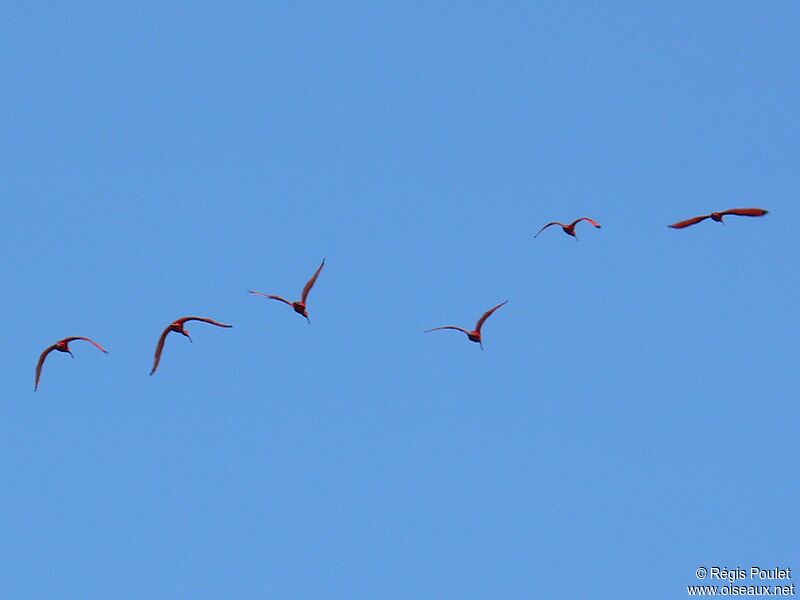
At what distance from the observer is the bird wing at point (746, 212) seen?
285 feet

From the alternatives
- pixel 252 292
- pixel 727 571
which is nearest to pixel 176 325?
pixel 252 292

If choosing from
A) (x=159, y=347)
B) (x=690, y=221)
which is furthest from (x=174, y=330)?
(x=690, y=221)

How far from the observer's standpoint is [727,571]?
347ft

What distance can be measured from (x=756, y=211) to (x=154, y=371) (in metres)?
23.7

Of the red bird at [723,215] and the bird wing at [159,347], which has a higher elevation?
the red bird at [723,215]

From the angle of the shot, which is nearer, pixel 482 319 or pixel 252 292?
pixel 252 292

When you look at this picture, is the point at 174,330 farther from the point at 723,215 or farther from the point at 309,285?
the point at 723,215

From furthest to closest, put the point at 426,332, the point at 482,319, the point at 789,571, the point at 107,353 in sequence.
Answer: the point at 789,571 → the point at 482,319 → the point at 426,332 → the point at 107,353

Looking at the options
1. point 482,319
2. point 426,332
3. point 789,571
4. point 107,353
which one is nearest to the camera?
point 107,353

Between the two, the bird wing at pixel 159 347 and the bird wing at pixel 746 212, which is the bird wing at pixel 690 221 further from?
the bird wing at pixel 159 347

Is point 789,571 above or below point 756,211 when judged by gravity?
below

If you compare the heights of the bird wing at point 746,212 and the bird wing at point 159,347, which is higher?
the bird wing at point 746,212

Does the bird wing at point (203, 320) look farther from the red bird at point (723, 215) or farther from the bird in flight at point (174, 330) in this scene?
the red bird at point (723, 215)

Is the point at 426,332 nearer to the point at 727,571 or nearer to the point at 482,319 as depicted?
the point at 482,319
